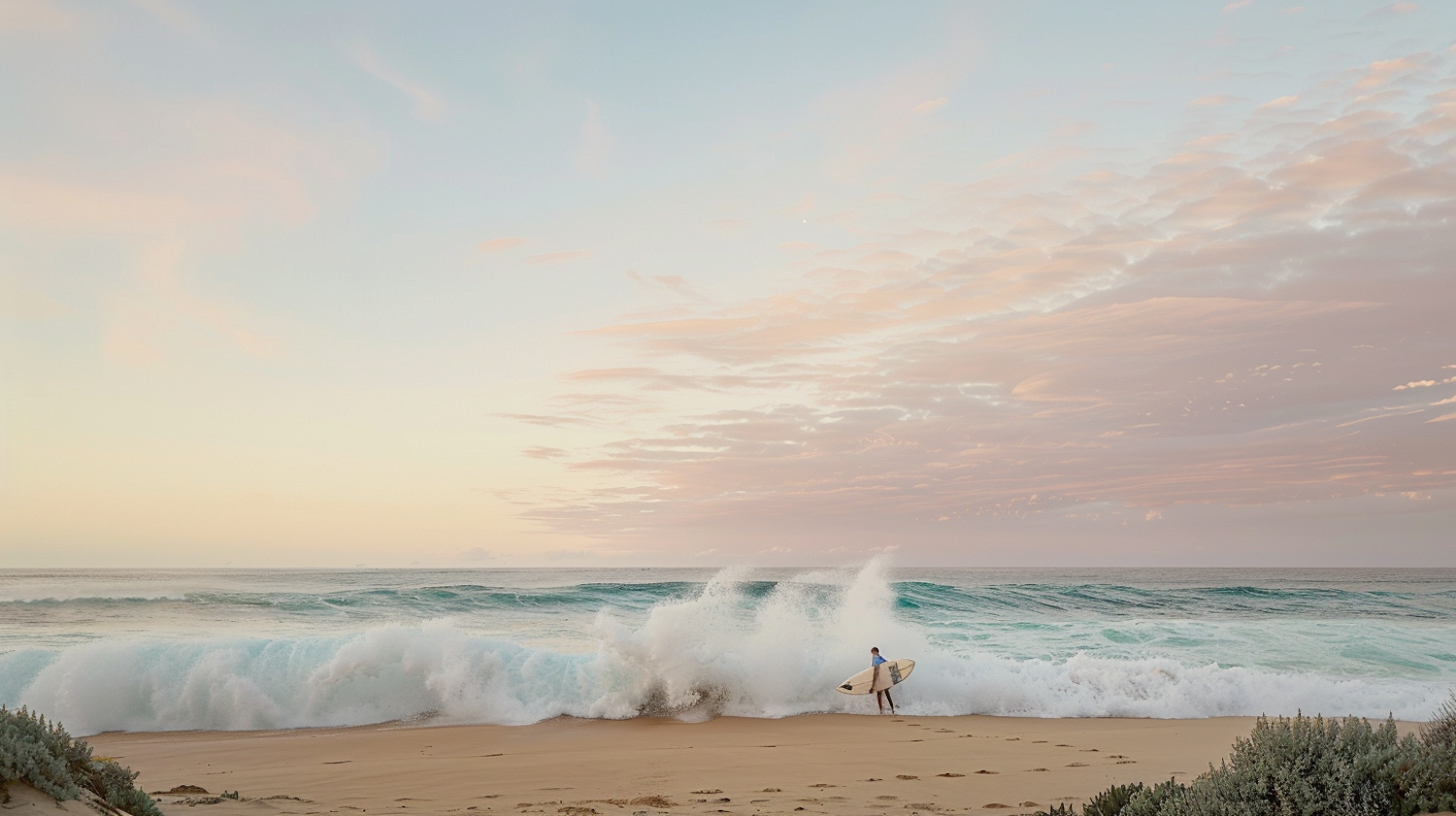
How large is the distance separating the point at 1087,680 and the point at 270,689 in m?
15.1

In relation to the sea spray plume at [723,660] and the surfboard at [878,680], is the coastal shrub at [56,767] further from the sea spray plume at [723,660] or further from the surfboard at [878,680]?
the surfboard at [878,680]

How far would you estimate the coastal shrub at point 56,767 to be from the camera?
412 centimetres

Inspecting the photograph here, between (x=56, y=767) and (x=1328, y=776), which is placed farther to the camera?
(x=1328, y=776)

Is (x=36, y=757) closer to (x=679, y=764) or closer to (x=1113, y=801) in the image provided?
(x=1113, y=801)

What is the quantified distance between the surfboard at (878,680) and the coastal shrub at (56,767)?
1171cm

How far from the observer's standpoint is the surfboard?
49.8 ft

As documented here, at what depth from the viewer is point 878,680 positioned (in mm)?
15227

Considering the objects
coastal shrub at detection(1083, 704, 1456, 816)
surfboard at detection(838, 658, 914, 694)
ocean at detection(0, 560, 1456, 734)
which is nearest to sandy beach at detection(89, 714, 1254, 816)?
ocean at detection(0, 560, 1456, 734)

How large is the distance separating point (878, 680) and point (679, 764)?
Answer: 6025 millimetres

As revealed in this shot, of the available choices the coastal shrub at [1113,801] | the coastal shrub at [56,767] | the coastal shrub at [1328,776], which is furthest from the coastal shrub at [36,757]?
the coastal shrub at [1113,801]

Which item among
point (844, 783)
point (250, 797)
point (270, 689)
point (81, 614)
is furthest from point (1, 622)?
point (844, 783)

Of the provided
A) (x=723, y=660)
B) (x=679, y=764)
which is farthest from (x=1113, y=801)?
(x=723, y=660)

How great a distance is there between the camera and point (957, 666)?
16.1 metres

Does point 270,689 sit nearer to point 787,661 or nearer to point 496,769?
point 496,769
